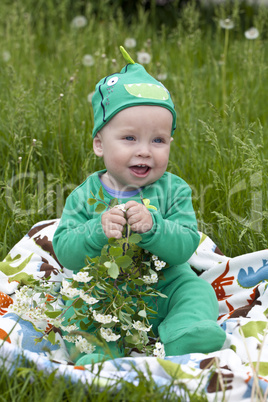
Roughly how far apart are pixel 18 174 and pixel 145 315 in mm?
1433

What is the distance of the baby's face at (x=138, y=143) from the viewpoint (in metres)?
2.08

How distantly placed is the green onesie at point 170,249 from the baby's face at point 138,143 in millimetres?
112

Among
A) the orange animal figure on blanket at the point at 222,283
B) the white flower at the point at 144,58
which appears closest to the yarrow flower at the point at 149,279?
the orange animal figure on blanket at the point at 222,283

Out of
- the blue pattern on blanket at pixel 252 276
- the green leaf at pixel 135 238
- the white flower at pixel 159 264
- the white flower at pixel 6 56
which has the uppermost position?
the white flower at pixel 6 56

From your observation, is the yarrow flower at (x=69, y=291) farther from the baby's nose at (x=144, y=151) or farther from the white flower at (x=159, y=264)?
the baby's nose at (x=144, y=151)

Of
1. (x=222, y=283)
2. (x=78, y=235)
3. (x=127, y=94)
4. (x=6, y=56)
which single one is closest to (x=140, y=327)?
(x=78, y=235)

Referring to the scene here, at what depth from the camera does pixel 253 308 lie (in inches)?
90.4

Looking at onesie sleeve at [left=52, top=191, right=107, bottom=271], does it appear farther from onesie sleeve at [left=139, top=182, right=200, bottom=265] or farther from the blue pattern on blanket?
the blue pattern on blanket

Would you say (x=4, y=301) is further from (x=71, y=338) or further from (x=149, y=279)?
(x=149, y=279)

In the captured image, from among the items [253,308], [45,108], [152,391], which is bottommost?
[253,308]

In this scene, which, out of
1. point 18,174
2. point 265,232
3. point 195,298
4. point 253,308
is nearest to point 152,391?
point 195,298

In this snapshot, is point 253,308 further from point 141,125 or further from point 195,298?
point 141,125

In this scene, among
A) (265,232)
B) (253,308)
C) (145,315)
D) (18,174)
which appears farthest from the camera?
(18,174)

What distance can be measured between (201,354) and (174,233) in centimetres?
45
